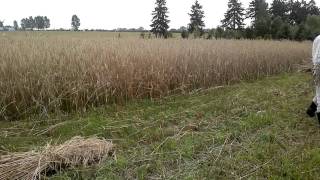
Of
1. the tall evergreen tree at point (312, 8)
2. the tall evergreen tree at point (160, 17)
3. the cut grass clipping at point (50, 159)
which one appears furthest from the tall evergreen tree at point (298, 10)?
the cut grass clipping at point (50, 159)

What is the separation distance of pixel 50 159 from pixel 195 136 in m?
2.04

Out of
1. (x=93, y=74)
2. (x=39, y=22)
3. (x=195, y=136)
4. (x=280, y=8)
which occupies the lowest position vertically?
(x=195, y=136)

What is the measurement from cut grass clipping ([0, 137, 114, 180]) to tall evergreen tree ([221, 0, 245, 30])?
182 feet

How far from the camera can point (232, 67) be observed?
38.9 feet

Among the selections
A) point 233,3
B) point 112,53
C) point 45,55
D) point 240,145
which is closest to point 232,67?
point 112,53

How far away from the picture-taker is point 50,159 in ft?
14.1

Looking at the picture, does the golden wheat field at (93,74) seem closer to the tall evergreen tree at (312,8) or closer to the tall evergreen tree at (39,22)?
the tall evergreen tree at (312,8)

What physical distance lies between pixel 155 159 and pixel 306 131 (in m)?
2.50

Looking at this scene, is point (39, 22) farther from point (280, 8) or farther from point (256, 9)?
point (280, 8)

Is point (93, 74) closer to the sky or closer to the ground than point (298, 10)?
closer to the ground

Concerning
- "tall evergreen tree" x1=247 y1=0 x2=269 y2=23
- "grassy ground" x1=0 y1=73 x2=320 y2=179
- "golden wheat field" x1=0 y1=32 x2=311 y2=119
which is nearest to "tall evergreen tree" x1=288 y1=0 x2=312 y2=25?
"tall evergreen tree" x1=247 y1=0 x2=269 y2=23

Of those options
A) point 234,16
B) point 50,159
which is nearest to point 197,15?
point 234,16

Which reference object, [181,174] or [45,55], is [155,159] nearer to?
[181,174]

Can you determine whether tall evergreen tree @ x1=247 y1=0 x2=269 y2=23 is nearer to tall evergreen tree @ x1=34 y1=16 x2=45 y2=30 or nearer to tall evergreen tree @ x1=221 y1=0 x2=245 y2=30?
tall evergreen tree @ x1=221 y1=0 x2=245 y2=30
